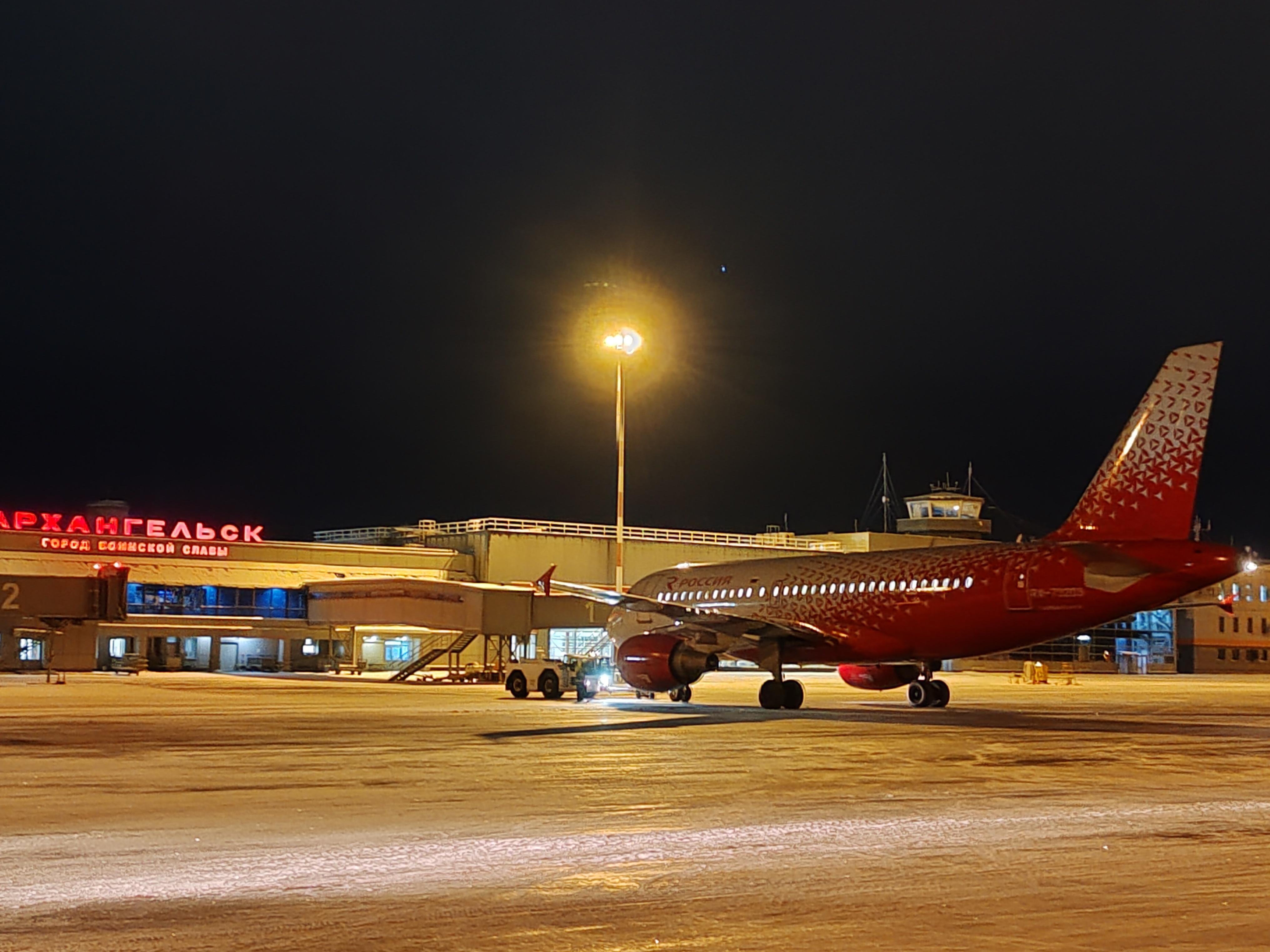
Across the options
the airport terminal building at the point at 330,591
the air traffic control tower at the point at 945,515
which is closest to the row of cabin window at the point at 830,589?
the airport terminal building at the point at 330,591

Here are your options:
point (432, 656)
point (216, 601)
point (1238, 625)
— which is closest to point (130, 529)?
point (216, 601)

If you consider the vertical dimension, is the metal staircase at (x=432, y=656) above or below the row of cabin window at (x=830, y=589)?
below

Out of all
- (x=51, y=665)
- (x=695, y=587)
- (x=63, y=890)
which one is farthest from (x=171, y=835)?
(x=51, y=665)

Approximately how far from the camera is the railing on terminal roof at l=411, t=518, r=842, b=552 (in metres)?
74.0

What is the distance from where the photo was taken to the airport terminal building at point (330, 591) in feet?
185

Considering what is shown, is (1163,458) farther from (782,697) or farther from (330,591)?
(330,591)

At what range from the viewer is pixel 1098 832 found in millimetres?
13406

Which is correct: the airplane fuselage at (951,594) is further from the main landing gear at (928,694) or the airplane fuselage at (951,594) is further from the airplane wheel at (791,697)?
the main landing gear at (928,694)

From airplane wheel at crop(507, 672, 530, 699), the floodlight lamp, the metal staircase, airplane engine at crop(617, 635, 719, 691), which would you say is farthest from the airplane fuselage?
the metal staircase

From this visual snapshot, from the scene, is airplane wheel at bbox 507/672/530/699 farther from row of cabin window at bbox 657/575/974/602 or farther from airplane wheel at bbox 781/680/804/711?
airplane wheel at bbox 781/680/804/711

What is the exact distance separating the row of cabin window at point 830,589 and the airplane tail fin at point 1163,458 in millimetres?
3598

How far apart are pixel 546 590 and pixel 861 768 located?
15.4 meters

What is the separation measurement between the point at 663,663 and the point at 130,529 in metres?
41.8

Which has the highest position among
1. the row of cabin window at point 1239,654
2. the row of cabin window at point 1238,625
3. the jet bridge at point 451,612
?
the jet bridge at point 451,612
